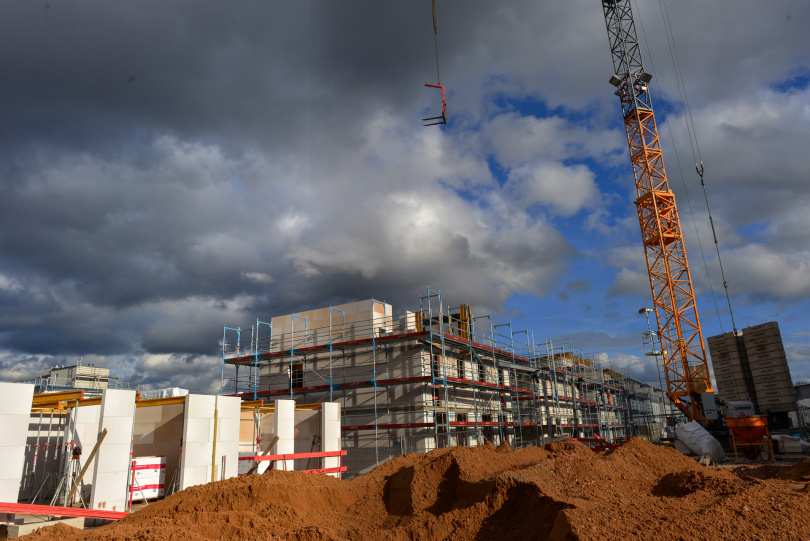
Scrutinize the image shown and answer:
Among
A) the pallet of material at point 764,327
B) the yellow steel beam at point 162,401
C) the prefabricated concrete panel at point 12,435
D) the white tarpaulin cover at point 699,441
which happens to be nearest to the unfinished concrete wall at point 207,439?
the yellow steel beam at point 162,401

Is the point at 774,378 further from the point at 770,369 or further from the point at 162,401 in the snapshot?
the point at 162,401

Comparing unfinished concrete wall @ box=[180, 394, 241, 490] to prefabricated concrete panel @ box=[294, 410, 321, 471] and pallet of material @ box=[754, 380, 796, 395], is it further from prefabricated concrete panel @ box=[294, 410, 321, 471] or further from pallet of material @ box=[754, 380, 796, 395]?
pallet of material @ box=[754, 380, 796, 395]

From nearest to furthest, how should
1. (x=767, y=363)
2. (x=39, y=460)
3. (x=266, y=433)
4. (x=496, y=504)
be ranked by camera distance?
(x=496, y=504)
(x=39, y=460)
(x=266, y=433)
(x=767, y=363)

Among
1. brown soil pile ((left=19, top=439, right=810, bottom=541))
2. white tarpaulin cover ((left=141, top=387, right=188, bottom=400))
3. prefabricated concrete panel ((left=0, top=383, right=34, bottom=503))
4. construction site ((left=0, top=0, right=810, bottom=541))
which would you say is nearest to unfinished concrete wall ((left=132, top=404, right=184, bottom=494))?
construction site ((left=0, top=0, right=810, bottom=541))

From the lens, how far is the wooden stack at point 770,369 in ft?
90.9

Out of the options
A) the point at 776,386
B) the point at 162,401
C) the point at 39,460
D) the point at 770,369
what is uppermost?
the point at 770,369

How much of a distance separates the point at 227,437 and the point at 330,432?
4.59 metres

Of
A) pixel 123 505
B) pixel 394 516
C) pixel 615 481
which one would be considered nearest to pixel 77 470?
pixel 123 505

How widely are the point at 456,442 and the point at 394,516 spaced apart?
41.6 feet

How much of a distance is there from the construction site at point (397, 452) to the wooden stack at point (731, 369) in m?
0.09

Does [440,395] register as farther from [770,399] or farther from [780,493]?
[770,399]

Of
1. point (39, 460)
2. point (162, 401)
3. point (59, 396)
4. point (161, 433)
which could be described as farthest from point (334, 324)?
point (59, 396)

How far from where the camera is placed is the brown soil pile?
23.8 feet

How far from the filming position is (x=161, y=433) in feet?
48.0
